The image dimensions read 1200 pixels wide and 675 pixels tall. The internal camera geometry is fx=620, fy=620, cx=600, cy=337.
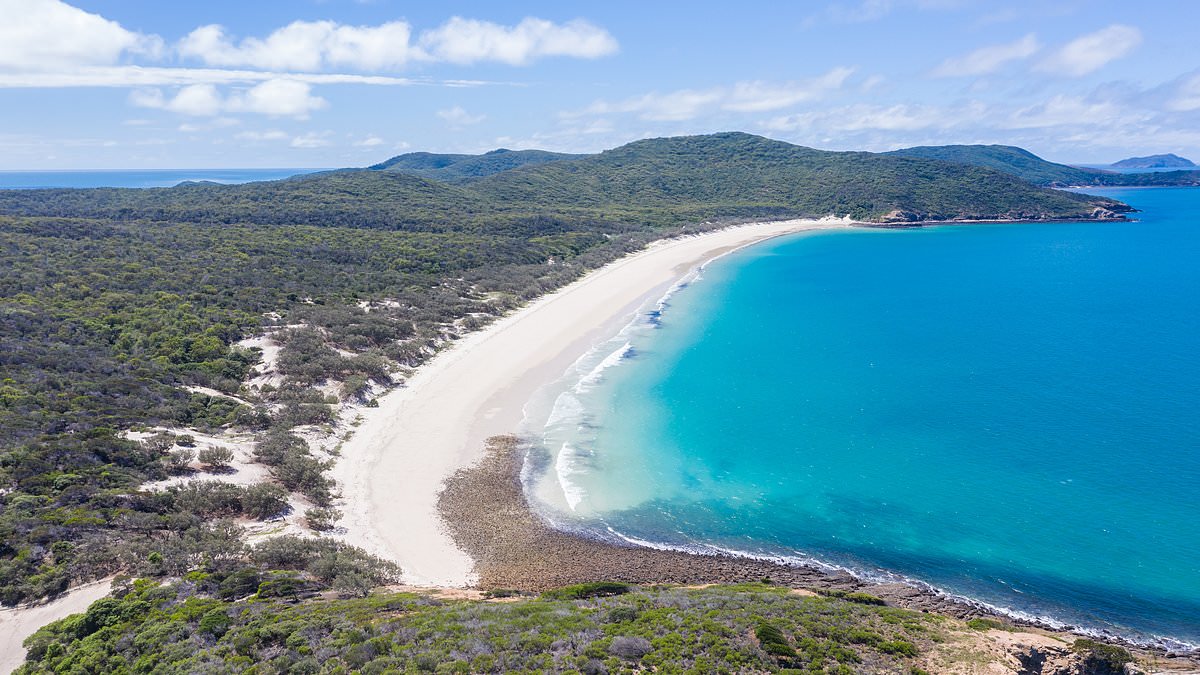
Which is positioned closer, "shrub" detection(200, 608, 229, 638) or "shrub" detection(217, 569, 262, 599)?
"shrub" detection(200, 608, 229, 638)

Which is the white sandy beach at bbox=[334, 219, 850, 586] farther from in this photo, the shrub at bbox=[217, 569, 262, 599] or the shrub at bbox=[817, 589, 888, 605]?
the shrub at bbox=[817, 589, 888, 605]

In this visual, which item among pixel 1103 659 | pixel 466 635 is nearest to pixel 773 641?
pixel 466 635

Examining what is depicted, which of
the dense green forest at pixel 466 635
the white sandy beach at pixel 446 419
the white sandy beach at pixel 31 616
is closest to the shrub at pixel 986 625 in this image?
the dense green forest at pixel 466 635

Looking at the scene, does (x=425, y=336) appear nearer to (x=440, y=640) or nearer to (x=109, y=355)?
(x=109, y=355)

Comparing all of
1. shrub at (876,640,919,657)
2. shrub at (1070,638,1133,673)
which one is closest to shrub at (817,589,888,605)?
shrub at (876,640,919,657)

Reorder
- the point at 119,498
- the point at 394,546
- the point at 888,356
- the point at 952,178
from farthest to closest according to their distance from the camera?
1. the point at 952,178
2. the point at 888,356
3. the point at 394,546
4. the point at 119,498

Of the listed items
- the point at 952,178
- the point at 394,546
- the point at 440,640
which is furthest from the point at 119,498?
the point at 952,178

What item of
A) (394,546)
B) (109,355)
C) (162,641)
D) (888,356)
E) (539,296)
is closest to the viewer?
(162,641)
